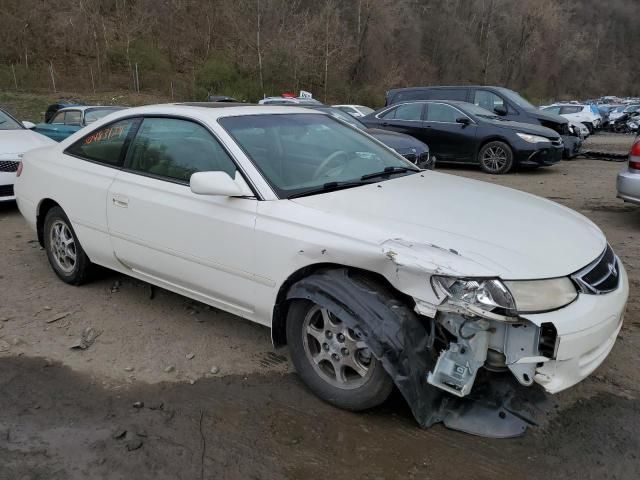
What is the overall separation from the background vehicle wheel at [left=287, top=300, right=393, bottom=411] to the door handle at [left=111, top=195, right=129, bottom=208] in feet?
5.02

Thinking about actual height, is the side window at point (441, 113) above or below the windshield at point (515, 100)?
below

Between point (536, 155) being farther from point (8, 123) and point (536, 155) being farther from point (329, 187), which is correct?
point (8, 123)

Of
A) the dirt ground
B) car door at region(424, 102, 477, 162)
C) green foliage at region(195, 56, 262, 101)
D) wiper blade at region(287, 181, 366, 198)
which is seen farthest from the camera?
green foliage at region(195, 56, 262, 101)

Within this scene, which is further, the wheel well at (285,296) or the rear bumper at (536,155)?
the rear bumper at (536,155)

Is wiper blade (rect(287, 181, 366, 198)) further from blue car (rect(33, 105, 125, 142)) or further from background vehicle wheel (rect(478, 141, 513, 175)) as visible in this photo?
blue car (rect(33, 105, 125, 142))

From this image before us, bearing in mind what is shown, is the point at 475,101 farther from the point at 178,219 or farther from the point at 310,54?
the point at 310,54

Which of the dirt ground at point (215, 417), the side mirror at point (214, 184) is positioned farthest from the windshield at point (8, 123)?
the side mirror at point (214, 184)

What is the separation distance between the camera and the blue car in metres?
11.3

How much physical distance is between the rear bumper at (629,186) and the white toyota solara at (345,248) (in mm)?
3127

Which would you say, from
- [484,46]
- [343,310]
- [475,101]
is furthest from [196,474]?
[484,46]

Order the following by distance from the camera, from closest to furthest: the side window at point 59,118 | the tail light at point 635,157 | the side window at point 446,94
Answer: the tail light at point 635,157
the side window at point 59,118
the side window at point 446,94

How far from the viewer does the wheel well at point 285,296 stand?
267 centimetres

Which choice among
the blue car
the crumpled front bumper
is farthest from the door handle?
the blue car

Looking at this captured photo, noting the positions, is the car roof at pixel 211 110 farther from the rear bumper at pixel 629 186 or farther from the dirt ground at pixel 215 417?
the rear bumper at pixel 629 186
